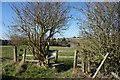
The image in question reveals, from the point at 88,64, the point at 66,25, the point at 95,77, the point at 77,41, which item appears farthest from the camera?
the point at 66,25

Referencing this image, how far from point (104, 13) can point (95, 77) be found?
7.09 feet

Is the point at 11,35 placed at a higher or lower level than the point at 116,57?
higher

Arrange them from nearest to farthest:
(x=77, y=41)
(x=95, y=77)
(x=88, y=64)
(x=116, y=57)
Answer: (x=116, y=57), (x=95, y=77), (x=88, y=64), (x=77, y=41)

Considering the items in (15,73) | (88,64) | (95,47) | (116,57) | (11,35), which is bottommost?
(15,73)

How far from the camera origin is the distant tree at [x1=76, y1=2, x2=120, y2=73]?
3.50 meters

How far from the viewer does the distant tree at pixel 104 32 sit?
350cm

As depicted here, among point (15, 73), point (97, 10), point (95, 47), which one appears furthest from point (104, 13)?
point (15, 73)

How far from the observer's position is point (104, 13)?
361 cm

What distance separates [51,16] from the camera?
4.96 metres

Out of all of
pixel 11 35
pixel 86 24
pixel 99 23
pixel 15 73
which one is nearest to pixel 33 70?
Result: pixel 15 73

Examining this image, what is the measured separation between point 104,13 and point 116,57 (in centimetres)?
147

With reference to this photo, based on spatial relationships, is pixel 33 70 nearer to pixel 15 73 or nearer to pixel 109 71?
A: pixel 15 73

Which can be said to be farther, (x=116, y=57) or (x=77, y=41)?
(x=77, y=41)

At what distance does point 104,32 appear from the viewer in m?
3.63
